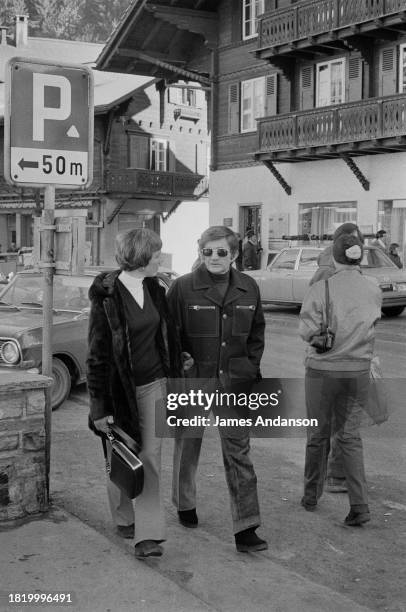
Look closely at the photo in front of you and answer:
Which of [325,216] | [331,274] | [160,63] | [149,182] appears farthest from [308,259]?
[149,182]

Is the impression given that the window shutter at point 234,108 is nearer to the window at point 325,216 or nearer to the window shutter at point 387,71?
the window at point 325,216

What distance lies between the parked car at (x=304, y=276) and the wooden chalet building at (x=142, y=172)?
1940cm

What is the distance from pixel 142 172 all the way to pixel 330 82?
13777 millimetres

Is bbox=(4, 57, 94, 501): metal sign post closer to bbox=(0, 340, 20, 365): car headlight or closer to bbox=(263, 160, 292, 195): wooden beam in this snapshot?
bbox=(0, 340, 20, 365): car headlight

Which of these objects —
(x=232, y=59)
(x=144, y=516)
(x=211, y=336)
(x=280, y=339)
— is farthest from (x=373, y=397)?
(x=232, y=59)

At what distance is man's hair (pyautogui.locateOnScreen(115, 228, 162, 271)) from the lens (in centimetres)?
492

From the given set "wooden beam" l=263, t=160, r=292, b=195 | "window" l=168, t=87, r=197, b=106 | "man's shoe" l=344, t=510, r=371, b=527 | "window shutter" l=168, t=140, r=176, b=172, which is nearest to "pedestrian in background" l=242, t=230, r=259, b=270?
"wooden beam" l=263, t=160, r=292, b=195

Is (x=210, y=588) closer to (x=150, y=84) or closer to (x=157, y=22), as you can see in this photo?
(x=157, y=22)

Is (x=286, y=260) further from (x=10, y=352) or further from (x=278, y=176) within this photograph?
(x=10, y=352)

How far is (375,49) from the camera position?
27766mm

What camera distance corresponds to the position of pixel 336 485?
6.44 metres

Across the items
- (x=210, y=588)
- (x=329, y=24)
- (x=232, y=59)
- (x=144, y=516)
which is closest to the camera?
(x=210, y=588)

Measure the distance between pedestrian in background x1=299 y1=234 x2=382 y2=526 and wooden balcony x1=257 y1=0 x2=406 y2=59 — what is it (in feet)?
69.4

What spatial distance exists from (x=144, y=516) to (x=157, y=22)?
1190 inches
